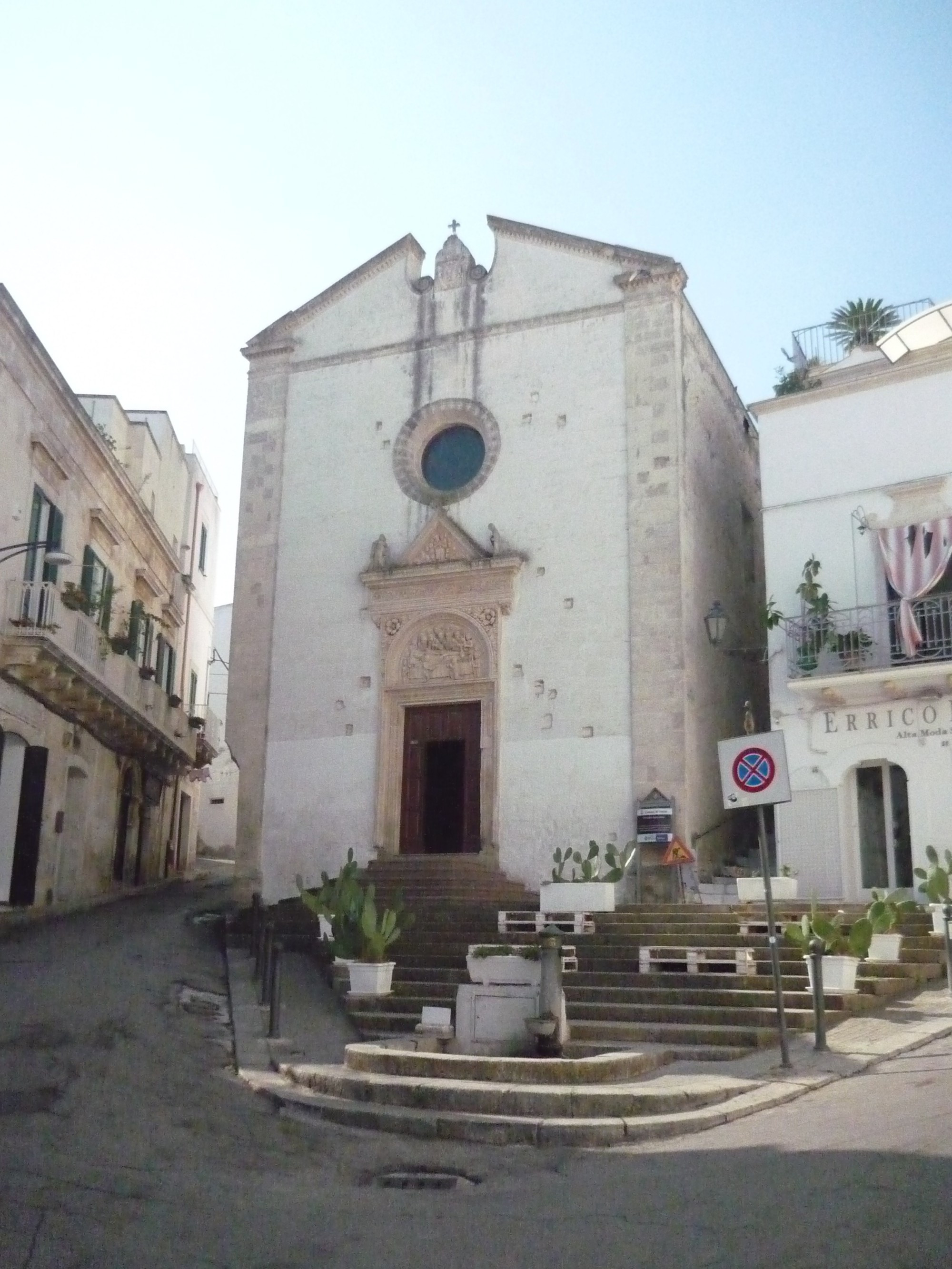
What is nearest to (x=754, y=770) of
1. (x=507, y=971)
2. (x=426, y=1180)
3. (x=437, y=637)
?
(x=507, y=971)

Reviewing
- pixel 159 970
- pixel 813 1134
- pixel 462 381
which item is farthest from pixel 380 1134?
pixel 462 381

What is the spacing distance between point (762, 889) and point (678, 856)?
2.43 meters

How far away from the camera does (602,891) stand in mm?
15688

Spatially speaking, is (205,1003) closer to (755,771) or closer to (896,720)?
(755,771)

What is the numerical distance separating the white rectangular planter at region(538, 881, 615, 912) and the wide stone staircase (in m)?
0.22

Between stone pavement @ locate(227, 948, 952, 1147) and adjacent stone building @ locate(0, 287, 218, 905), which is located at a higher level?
adjacent stone building @ locate(0, 287, 218, 905)

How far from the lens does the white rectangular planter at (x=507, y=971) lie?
974 centimetres

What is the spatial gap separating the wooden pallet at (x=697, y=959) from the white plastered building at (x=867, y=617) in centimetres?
429

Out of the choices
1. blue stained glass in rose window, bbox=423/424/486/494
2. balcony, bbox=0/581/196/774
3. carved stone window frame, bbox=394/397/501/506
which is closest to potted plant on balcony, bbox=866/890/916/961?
carved stone window frame, bbox=394/397/501/506

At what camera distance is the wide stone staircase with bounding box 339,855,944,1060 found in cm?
1065

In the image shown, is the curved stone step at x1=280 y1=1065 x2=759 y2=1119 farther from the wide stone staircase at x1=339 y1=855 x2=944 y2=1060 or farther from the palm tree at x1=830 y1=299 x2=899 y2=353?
the palm tree at x1=830 y1=299 x2=899 y2=353

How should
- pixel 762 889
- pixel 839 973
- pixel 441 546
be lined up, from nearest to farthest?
pixel 839 973 < pixel 762 889 < pixel 441 546

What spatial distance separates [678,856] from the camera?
57.7 feet

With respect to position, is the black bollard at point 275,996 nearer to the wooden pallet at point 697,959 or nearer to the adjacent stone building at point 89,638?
the wooden pallet at point 697,959
